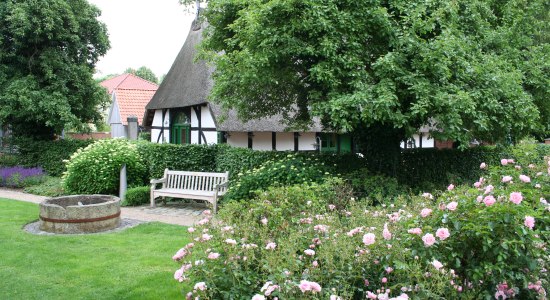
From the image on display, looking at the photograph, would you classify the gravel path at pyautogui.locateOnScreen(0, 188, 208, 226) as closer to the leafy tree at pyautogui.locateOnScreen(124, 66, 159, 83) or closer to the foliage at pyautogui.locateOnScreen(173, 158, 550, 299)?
the foliage at pyautogui.locateOnScreen(173, 158, 550, 299)

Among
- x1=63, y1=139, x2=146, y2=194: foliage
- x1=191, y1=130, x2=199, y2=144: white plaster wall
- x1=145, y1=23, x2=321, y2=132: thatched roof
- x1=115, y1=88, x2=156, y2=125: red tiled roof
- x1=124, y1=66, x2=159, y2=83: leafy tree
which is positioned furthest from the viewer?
x1=124, y1=66, x2=159, y2=83: leafy tree

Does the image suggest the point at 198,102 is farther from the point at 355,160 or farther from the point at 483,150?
the point at 483,150

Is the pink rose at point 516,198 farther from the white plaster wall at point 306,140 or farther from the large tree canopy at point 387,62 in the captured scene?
the white plaster wall at point 306,140

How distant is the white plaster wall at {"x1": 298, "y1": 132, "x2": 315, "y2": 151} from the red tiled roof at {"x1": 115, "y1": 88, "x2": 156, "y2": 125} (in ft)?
48.1

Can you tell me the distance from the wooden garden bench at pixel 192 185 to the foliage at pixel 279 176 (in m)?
1.60

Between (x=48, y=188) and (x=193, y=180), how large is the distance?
17.7 feet

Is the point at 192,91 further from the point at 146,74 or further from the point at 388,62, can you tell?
the point at 146,74

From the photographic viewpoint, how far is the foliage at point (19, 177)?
1433cm

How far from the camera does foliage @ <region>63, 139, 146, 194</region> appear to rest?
11.5 m

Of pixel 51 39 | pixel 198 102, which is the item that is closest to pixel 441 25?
pixel 198 102

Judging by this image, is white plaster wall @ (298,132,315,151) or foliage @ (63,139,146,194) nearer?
foliage @ (63,139,146,194)

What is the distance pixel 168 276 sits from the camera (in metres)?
5.20

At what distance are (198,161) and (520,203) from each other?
30.0 feet

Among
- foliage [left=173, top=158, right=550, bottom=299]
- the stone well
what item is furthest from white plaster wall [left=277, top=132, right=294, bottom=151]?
foliage [left=173, top=158, right=550, bottom=299]
